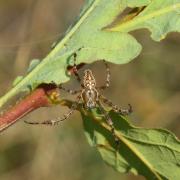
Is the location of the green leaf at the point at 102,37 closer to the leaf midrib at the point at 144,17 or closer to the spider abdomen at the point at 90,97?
the leaf midrib at the point at 144,17

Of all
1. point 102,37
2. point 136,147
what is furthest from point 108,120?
point 102,37

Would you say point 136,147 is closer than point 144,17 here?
No

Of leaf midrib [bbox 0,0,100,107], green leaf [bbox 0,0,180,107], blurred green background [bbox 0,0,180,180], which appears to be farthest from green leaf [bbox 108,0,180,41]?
blurred green background [bbox 0,0,180,180]

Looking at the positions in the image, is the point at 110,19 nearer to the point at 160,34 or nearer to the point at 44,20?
the point at 160,34

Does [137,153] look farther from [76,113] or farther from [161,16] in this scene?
[76,113]

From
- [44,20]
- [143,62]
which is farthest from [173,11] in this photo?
[44,20]

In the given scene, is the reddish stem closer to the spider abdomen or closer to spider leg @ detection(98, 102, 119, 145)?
spider leg @ detection(98, 102, 119, 145)
